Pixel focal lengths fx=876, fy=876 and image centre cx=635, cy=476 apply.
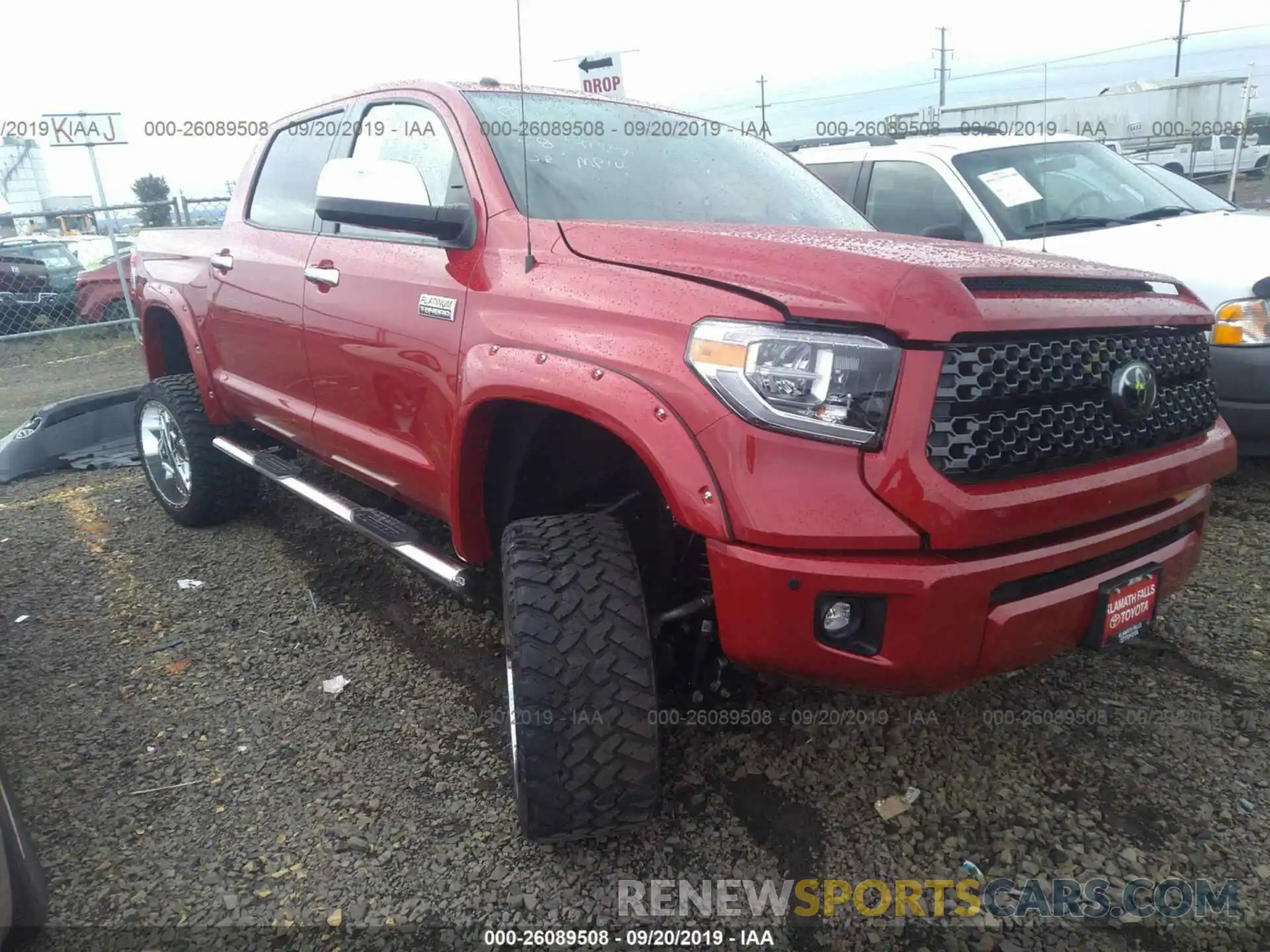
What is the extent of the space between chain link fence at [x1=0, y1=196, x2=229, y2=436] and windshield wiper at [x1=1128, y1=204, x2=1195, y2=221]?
30.7 feet

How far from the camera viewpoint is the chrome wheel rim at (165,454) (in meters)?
4.34

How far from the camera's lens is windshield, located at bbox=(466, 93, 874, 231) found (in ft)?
8.32

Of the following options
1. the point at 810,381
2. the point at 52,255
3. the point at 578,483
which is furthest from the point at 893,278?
the point at 52,255

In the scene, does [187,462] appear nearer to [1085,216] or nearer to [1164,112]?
[1085,216]

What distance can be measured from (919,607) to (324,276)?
2330 mm

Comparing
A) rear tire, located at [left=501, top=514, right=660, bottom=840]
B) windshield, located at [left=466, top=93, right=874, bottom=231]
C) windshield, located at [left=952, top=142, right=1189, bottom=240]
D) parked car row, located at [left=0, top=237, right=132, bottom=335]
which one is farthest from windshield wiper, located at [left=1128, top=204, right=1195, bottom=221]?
parked car row, located at [left=0, top=237, right=132, bottom=335]

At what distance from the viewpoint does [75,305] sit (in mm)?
11297

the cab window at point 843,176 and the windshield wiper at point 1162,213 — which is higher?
the cab window at point 843,176

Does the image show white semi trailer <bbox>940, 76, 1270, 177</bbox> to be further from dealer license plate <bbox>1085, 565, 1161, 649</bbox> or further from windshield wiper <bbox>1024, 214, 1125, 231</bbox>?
dealer license plate <bbox>1085, 565, 1161, 649</bbox>

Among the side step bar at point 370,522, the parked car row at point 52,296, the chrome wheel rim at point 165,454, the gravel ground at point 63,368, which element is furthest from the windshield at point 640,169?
the parked car row at point 52,296

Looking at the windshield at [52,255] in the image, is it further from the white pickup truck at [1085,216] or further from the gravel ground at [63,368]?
the white pickup truck at [1085,216]

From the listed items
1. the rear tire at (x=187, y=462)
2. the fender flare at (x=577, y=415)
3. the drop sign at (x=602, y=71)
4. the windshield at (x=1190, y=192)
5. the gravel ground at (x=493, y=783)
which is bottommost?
the gravel ground at (x=493, y=783)

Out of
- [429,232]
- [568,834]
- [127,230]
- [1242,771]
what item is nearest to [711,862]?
[568,834]

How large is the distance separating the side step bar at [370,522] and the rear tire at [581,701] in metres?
0.51
